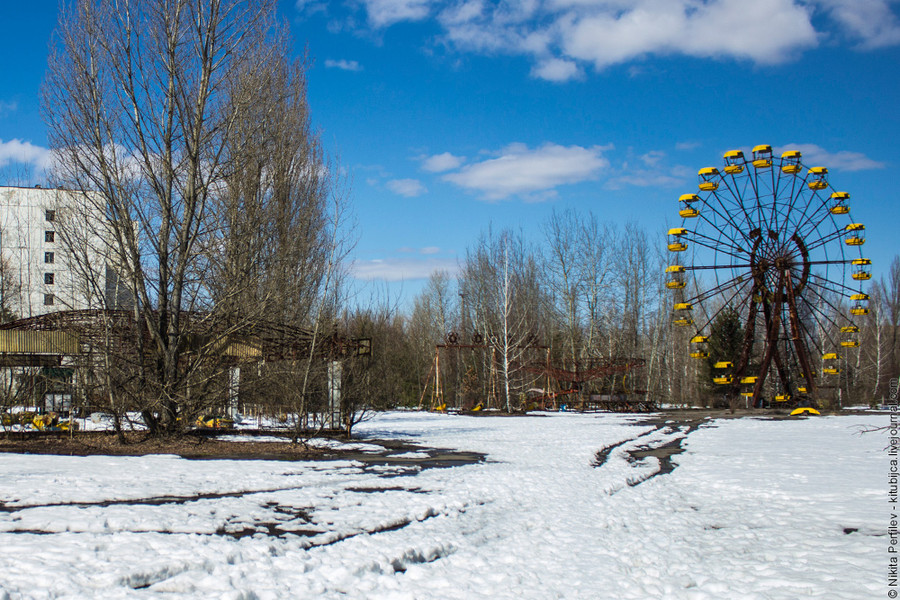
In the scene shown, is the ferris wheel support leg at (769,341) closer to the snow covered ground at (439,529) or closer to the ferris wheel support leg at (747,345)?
the ferris wheel support leg at (747,345)

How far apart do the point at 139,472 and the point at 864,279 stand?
94.5 feet

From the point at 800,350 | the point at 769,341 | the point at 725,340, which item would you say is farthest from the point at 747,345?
the point at 725,340

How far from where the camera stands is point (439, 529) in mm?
6566

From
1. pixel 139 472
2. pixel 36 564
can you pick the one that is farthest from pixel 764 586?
pixel 139 472

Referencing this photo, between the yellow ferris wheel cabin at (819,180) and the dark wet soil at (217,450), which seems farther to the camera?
the yellow ferris wheel cabin at (819,180)

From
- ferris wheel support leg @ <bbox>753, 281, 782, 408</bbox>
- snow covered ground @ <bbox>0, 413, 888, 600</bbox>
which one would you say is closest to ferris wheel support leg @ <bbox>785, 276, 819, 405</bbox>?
ferris wheel support leg @ <bbox>753, 281, 782, 408</bbox>

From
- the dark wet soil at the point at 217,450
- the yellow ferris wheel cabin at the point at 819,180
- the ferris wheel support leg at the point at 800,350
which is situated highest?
the yellow ferris wheel cabin at the point at 819,180

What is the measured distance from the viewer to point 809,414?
25797 millimetres

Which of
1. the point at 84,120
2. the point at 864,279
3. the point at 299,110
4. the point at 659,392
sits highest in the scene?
the point at 299,110

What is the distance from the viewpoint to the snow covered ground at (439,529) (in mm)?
4848

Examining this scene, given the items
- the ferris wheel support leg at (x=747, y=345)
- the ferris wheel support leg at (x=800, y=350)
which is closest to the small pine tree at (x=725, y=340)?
the ferris wheel support leg at (x=747, y=345)

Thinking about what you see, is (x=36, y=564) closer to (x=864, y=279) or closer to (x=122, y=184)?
(x=122, y=184)

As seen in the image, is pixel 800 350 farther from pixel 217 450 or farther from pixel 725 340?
pixel 217 450

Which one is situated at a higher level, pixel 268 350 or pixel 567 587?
pixel 268 350
